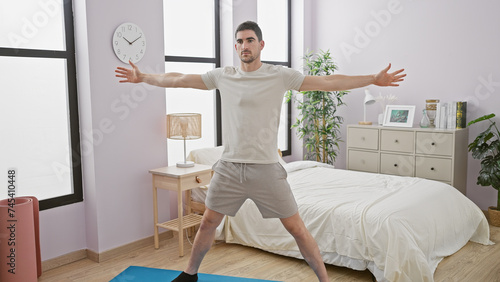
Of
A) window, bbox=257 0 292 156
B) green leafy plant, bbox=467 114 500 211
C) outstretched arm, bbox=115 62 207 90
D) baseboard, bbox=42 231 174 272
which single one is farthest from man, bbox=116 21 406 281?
window, bbox=257 0 292 156

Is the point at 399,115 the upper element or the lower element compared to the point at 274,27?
lower

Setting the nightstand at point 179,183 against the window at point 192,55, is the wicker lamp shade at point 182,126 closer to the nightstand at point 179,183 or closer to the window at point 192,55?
the nightstand at point 179,183

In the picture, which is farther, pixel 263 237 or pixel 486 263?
pixel 263 237

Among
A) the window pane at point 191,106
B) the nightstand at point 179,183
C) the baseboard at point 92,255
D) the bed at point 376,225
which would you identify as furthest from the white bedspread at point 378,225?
the window pane at point 191,106

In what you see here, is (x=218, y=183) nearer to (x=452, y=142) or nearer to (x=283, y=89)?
(x=283, y=89)

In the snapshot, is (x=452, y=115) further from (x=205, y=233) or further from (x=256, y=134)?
(x=205, y=233)

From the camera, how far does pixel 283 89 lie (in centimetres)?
250

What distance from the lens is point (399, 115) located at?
4770 mm

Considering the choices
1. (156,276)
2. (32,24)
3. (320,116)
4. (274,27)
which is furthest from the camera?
(274,27)

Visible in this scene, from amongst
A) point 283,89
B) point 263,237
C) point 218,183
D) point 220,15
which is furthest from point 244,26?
point 220,15

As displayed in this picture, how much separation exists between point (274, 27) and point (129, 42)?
245 centimetres

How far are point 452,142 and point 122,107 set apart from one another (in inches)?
118

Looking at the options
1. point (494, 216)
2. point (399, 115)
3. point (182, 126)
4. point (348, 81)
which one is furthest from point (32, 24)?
point (494, 216)

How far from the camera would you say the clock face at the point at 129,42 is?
3.46 m
